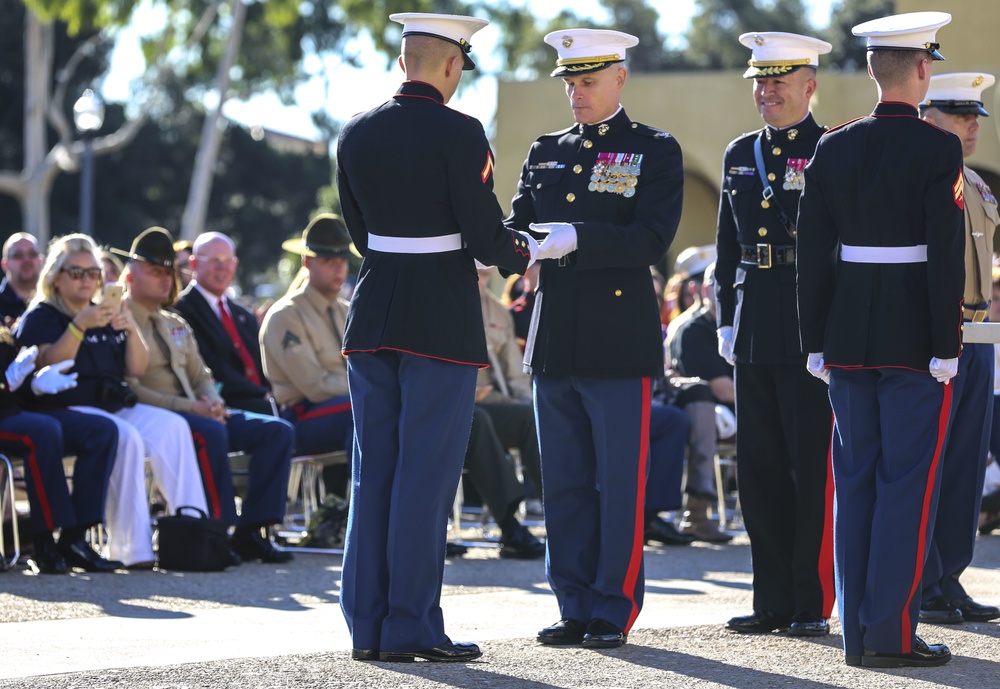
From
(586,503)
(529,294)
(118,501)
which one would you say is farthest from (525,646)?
(529,294)

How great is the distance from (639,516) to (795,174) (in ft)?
4.52

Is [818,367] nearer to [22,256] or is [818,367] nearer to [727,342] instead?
[727,342]

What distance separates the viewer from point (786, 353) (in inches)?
232

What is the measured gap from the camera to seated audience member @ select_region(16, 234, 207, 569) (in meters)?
7.93

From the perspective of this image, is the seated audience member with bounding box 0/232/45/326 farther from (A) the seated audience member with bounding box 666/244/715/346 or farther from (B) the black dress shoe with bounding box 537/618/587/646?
(B) the black dress shoe with bounding box 537/618/587/646

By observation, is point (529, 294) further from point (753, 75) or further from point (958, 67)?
point (958, 67)

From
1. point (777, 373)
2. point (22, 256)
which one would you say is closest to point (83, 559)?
point (22, 256)

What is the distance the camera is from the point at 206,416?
28.1ft

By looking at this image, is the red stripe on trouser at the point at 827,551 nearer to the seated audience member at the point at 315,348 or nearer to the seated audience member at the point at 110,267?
the seated audience member at the point at 315,348

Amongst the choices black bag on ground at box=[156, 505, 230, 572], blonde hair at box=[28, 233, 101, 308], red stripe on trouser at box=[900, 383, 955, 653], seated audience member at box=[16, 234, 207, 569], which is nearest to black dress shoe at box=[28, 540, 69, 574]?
seated audience member at box=[16, 234, 207, 569]

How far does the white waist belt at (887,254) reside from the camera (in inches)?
204

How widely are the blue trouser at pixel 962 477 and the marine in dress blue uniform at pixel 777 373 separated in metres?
0.56

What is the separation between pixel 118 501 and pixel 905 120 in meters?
4.43

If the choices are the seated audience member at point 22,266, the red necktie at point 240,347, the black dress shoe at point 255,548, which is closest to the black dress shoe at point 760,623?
the black dress shoe at point 255,548
